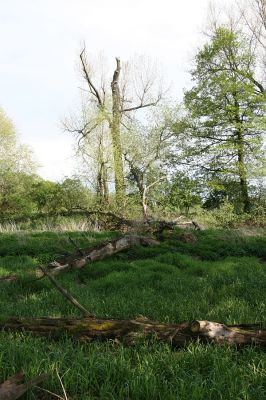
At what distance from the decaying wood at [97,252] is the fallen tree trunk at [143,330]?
4795 mm

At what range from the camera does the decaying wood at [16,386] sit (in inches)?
121

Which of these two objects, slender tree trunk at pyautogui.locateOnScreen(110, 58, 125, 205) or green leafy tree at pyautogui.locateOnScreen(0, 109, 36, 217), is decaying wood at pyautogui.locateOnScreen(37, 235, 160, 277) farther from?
green leafy tree at pyautogui.locateOnScreen(0, 109, 36, 217)

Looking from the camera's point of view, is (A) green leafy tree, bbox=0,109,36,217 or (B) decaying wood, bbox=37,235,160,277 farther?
(A) green leafy tree, bbox=0,109,36,217

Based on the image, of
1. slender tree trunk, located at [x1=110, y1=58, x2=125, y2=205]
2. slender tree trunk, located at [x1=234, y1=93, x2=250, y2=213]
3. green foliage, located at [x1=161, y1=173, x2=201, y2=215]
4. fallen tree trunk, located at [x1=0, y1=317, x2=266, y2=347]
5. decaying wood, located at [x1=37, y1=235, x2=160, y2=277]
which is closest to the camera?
fallen tree trunk, located at [x1=0, y1=317, x2=266, y2=347]

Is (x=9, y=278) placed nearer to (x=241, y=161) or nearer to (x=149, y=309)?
(x=149, y=309)

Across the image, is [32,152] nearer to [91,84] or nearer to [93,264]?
[91,84]

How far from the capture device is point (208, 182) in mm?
30297

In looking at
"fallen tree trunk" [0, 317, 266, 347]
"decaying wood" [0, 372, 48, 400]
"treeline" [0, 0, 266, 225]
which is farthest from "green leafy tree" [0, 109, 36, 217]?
"decaying wood" [0, 372, 48, 400]

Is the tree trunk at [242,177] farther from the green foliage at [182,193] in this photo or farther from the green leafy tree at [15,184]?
the green leafy tree at [15,184]

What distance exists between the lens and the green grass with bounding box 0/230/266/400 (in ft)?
11.2

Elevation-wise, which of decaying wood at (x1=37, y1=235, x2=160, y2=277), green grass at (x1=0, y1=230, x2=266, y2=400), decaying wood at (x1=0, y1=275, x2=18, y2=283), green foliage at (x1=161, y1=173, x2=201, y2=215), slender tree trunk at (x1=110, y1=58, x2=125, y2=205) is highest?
slender tree trunk at (x1=110, y1=58, x2=125, y2=205)

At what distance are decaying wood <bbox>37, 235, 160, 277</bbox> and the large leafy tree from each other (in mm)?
17979

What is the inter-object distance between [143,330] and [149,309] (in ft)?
6.39

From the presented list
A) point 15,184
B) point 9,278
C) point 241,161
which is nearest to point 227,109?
point 241,161
